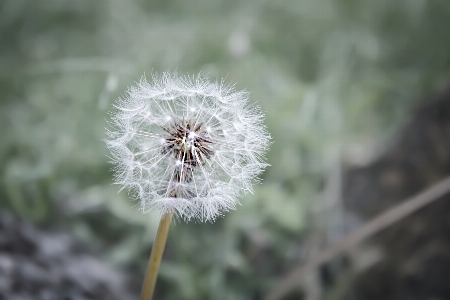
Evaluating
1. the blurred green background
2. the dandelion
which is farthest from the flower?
the blurred green background

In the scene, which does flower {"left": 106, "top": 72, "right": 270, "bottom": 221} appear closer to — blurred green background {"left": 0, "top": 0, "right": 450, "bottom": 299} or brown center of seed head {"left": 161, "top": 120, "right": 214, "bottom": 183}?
brown center of seed head {"left": 161, "top": 120, "right": 214, "bottom": 183}

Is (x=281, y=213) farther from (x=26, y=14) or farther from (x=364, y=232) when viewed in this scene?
(x=26, y=14)

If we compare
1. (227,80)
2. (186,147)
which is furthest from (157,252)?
(227,80)

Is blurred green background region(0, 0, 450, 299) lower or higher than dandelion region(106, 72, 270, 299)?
higher

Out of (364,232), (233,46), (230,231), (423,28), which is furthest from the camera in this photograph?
(423,28)

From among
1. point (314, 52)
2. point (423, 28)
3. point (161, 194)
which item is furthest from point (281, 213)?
point (423, 28)

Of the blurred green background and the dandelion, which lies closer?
the dandelion

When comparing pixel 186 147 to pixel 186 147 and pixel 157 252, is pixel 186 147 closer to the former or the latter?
pixel 186 147
